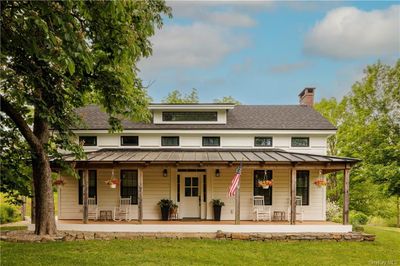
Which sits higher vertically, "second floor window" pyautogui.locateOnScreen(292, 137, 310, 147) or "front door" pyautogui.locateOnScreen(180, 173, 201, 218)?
"second floor window" pyautogui.locateOnScreen(292, 137, 310, 147)

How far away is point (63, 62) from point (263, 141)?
38.7 ft

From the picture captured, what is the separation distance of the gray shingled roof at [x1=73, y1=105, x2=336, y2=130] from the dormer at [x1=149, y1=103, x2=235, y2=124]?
329 mm

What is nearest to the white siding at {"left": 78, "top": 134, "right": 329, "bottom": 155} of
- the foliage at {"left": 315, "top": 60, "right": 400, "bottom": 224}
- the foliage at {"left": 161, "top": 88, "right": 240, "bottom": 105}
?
the foliage at {"left": 315, "top": 60, "right": 400, "bottom": 224}

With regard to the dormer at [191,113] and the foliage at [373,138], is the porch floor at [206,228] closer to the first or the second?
the dormer at [191,113]

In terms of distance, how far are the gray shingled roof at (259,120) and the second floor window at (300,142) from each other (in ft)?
1.80

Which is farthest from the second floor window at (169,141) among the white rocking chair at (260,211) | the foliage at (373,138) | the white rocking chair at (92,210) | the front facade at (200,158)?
the foliage at (373,138)

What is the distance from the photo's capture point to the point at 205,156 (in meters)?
14.0

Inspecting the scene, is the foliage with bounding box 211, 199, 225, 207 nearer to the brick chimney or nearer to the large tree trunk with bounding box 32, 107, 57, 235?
the large tree trunk with bounding box 32, 107, 57, 235

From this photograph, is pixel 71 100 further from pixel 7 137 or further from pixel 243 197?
pixel 243 197

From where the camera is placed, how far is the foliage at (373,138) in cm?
1845

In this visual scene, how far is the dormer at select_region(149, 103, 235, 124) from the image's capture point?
16.4 m

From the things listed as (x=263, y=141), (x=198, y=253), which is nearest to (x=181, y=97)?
(x=263, y=141)

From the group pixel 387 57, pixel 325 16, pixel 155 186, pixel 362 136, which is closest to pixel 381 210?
pixel 362 136

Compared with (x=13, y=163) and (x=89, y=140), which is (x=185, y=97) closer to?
(x=89, y=140)
